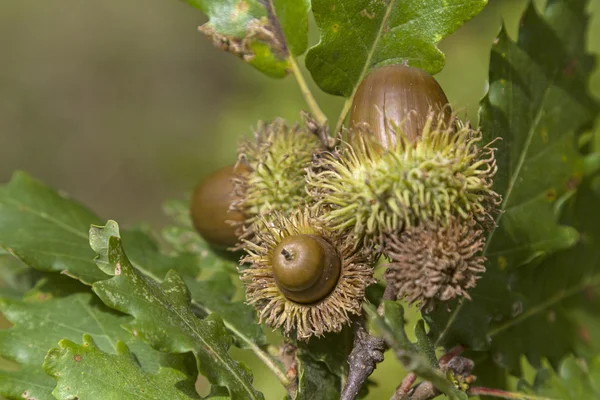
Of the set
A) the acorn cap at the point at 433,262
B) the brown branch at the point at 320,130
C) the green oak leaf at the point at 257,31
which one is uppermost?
the green oak leaf at the point at 257,31

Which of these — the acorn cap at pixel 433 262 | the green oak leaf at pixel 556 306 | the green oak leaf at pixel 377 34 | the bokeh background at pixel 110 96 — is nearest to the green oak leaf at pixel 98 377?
the acorn cap at pixel 433 262

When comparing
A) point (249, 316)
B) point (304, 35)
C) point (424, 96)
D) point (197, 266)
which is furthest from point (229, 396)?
point (304, 35)

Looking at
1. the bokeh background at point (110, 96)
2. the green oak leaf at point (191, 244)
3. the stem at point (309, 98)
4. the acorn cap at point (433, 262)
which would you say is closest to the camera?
the acorn cap at point (433, 262)

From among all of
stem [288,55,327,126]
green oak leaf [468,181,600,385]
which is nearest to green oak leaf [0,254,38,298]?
stem [288,55,327,126]

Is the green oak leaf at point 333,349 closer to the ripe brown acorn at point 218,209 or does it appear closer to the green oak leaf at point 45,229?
the ripe brown acorn at point 218,209

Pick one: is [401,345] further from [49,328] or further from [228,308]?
[49,328]

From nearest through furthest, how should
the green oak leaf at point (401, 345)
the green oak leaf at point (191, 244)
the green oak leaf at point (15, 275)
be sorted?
the green oak leaf at point (401, 345)
the green oak leaf at point (191, 244)
the green oak leaf at point (15, 275)

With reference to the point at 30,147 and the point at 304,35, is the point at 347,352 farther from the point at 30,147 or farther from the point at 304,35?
the point at 30,147
